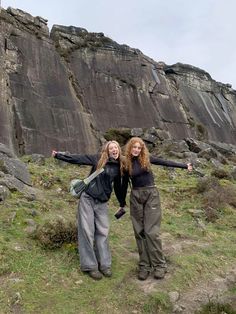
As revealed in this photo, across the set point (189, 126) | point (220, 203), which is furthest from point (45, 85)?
point (220, 203)

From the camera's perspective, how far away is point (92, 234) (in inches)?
267

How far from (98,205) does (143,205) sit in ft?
2.51

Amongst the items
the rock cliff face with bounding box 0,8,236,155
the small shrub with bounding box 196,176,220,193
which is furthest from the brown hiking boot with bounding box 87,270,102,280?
the rock cliff face with bounding box 0,8,236,155

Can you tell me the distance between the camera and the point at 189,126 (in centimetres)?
3281

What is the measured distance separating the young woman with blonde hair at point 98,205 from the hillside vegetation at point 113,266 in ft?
1.16

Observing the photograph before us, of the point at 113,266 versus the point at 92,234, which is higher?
the point at 92,234

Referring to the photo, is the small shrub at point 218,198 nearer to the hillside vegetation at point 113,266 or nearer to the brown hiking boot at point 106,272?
the hillside vegetation at point 113,266

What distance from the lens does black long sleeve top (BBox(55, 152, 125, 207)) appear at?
690 cm

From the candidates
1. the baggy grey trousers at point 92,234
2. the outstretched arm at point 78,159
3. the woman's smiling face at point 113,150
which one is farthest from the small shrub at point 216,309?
the outstretched arm at point 78,159

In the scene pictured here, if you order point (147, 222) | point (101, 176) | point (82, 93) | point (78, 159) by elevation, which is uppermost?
point (82, 93)

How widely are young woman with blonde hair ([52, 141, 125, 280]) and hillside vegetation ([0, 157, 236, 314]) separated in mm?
354

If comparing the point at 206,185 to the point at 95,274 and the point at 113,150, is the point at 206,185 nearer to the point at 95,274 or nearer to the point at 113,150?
the point at 113,150

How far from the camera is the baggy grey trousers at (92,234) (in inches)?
262

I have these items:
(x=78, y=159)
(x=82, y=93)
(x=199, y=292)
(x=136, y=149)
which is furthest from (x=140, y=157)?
(x=82, y=93)
